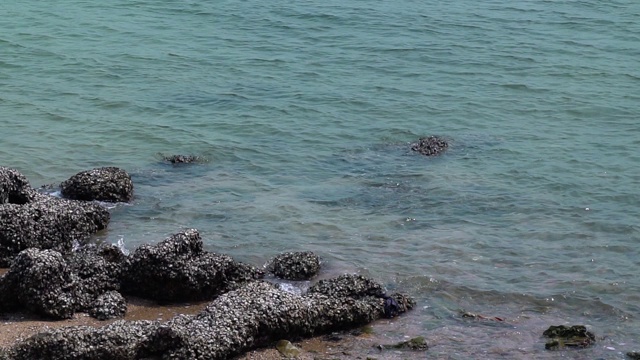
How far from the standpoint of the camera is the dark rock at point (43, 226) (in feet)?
42.0

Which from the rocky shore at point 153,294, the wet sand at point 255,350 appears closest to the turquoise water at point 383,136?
the wet sand at point 255,350

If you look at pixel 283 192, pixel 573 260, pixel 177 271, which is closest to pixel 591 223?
pixel 573 260

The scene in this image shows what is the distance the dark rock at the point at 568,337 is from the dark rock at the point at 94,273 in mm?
5153

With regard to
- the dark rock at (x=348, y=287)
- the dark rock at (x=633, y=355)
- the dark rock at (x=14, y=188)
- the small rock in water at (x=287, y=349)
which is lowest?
the small rock in water at (x=287, y=349)

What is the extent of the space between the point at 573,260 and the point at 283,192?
4913mm

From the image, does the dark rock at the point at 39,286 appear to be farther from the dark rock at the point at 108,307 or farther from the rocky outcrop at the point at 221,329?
the rocky outcrop at the point at 221,329

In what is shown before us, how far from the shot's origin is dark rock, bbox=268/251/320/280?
12.9 m

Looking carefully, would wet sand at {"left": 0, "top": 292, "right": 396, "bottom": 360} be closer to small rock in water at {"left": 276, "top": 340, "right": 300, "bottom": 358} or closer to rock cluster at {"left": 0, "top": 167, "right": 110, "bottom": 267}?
small rock in water at {"left": 276, "top": 340, "right": 300, "bottom": 358}

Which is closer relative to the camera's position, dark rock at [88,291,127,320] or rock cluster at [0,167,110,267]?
dark rock at [88,291,127,320]

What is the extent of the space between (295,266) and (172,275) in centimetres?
172

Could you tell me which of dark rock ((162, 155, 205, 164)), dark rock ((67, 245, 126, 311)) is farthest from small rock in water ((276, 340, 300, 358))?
dark rock ((162, 155, 205, 164))

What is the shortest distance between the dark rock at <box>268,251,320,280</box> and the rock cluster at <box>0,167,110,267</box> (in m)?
2.73

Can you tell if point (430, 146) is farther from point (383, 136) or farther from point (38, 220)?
point (38, 220)

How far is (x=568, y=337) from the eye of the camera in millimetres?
11344
